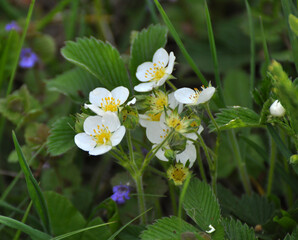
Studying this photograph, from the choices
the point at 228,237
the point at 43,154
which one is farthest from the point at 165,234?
the point at 43,154

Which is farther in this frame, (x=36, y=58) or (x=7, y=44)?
(x=36, y=58)

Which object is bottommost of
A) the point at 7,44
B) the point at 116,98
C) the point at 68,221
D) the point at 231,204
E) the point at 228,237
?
the point at 231,204

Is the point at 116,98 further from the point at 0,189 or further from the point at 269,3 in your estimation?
the point at 269,3

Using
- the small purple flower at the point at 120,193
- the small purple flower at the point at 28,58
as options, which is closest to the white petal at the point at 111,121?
the small purple flower at the point at 120,193

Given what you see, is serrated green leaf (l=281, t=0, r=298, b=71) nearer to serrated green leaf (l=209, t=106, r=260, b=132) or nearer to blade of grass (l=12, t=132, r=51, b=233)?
serrated green leaf (l=209, t=106, r=260, b=132)

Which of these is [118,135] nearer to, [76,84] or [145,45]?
[145,45]

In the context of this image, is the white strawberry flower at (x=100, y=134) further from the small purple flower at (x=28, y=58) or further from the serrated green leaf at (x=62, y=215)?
the small purple flower at (x=28, y=58)
